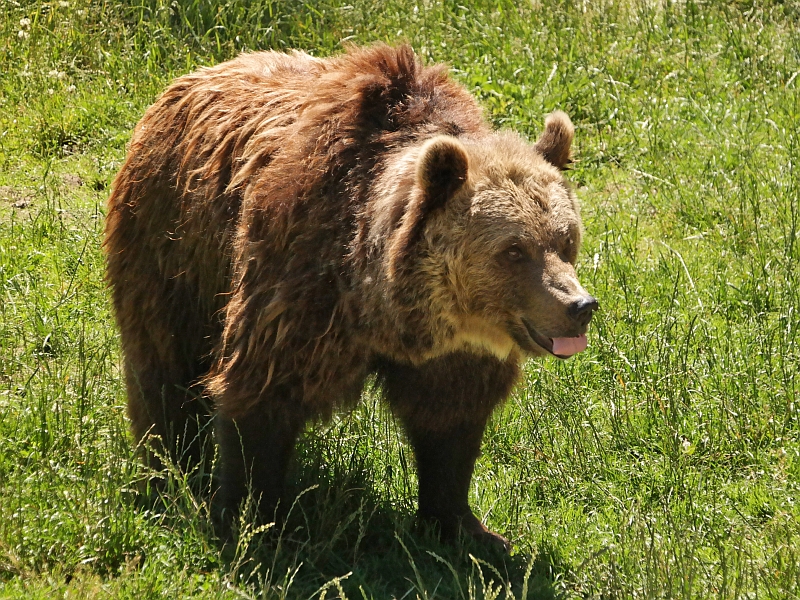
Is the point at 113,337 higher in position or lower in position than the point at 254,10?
→ lower

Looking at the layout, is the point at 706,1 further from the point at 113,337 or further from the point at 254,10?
the point at 113,337

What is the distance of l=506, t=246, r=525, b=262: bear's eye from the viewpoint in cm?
430

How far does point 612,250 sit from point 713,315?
96cm

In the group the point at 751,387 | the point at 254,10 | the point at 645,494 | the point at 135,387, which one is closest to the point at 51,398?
the point at 135,387

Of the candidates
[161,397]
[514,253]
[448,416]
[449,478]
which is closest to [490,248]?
[514,253]

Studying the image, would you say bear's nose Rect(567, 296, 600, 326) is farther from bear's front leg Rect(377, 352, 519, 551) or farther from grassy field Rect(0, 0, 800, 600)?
grassy field Rect(0, 0, 800, 600)

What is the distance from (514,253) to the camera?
4.31m

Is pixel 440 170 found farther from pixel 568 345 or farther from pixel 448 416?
pixel 448 416

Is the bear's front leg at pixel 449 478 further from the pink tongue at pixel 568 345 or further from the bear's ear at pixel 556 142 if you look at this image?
the bear's ear at pixel 556 142

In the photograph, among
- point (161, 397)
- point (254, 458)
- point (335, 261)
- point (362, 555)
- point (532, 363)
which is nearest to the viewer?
point (335, 261)

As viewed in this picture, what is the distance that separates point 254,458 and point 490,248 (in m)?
1.40

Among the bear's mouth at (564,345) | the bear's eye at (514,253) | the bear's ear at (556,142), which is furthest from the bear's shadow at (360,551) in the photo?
the bear's ear at (556,142)

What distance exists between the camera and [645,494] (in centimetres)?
554

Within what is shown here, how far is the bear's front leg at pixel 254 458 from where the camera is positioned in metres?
4.69
